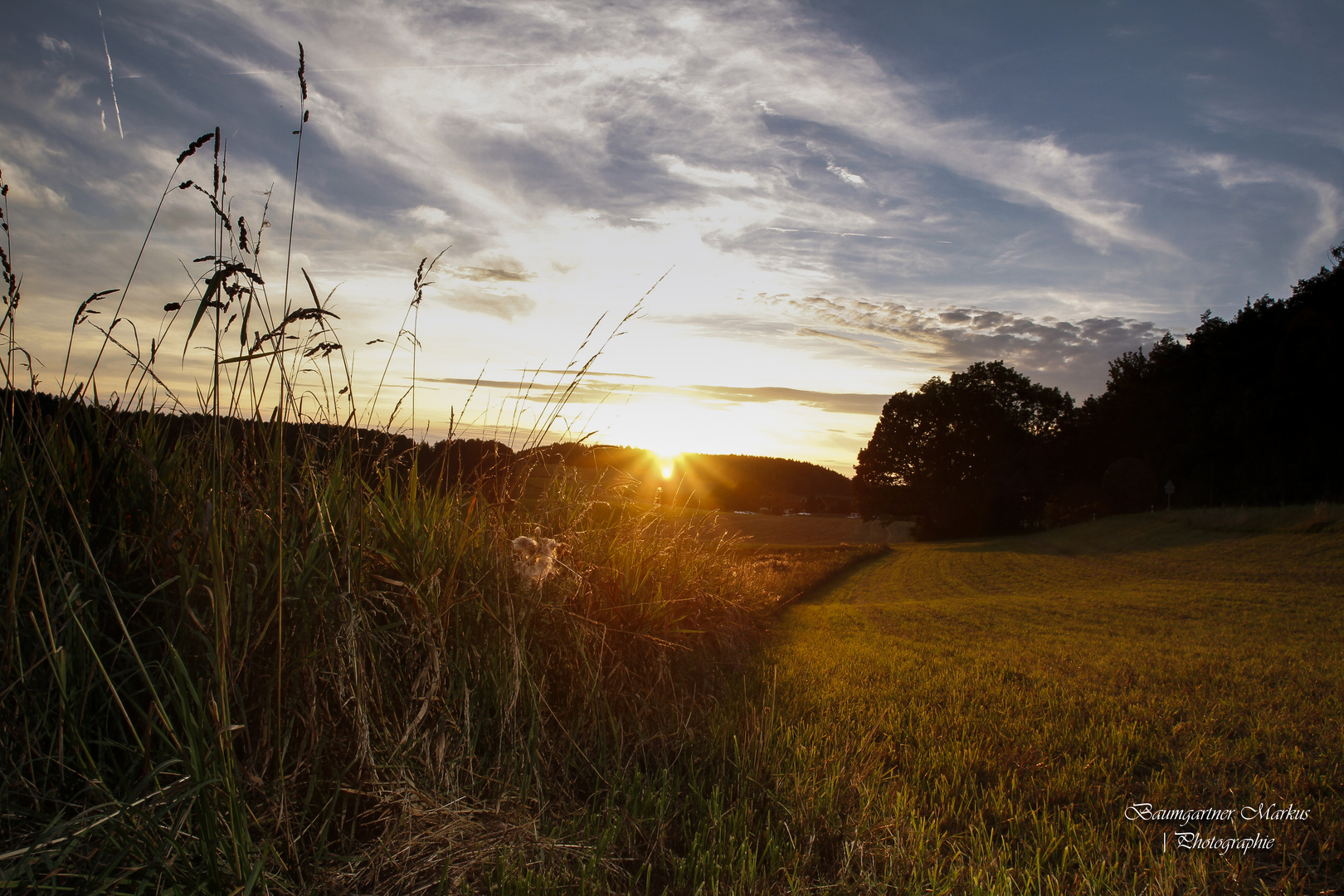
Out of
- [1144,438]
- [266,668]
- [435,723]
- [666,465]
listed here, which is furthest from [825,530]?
[266,668]

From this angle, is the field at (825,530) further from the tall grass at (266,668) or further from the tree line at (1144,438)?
the tall grass at (266,668)

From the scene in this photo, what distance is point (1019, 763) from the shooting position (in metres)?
2.82

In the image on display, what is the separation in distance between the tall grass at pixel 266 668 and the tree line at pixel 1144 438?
140 ft

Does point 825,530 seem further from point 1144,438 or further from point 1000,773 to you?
point 1000,773

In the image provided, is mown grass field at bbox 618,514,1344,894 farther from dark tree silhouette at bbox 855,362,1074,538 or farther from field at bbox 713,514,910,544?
dark tree silhouette at bbox 855,362,1074,538

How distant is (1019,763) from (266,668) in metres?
2.82

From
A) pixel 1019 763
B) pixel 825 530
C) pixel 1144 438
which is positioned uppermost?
pixel 1144 438

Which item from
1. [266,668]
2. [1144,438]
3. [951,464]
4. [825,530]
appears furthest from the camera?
[1144,438]

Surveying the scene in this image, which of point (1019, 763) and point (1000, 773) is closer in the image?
point (1000, 773)

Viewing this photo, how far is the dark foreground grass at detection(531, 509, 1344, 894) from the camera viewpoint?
1.89 m

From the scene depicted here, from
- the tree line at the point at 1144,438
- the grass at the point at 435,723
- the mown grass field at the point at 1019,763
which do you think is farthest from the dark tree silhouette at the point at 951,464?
the grass at the point at 435,723

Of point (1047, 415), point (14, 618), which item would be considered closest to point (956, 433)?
point (1047, 415)

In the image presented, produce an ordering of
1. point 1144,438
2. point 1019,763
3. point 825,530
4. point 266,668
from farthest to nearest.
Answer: point 1144,438 → point 825,530 → point 1019,763 → point 266,668

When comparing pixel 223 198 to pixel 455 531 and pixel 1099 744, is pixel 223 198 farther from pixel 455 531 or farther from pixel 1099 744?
pixel 1099 744
